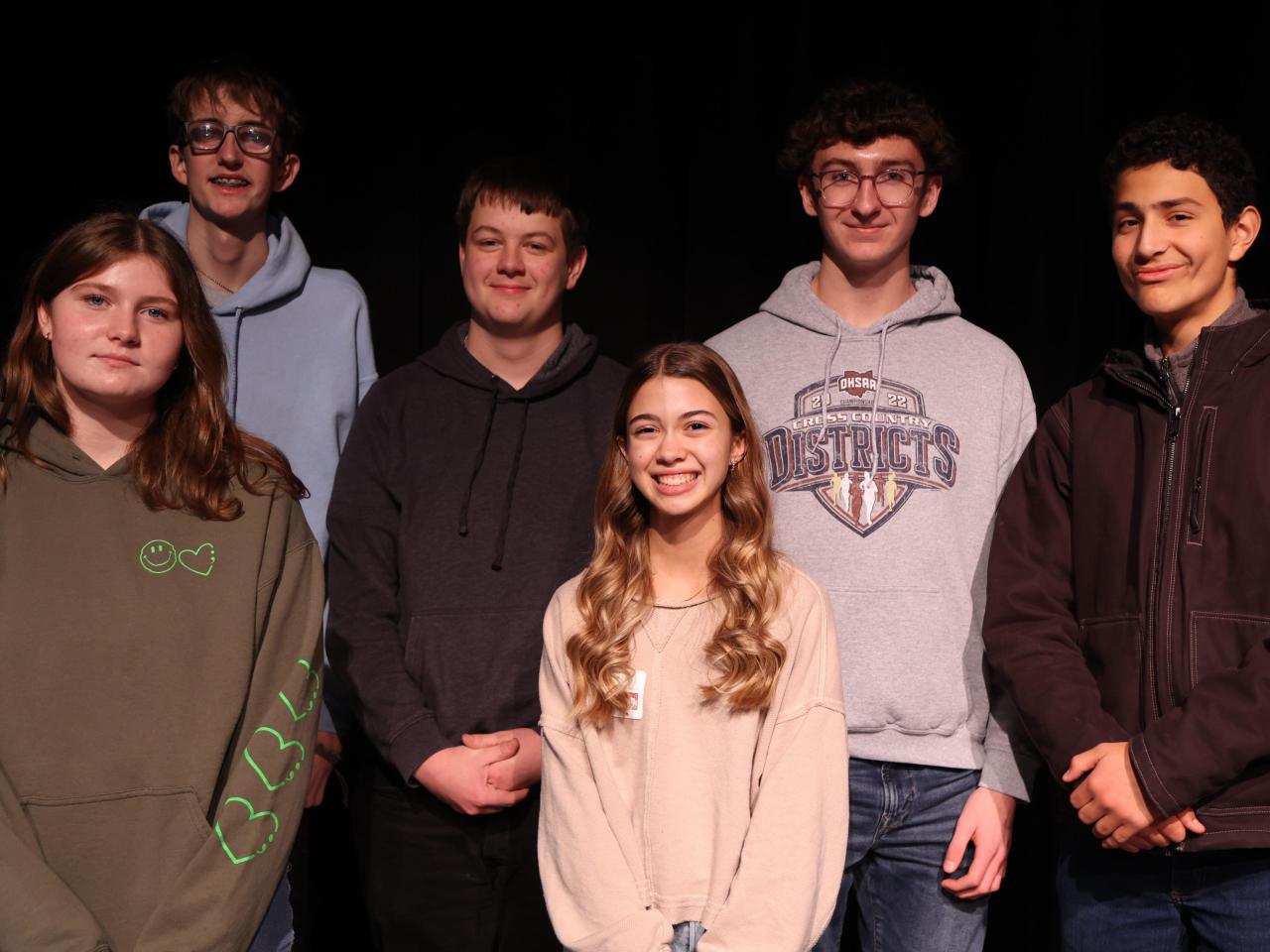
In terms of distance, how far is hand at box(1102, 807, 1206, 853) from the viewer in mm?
1956

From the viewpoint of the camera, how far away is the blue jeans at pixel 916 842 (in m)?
2.26

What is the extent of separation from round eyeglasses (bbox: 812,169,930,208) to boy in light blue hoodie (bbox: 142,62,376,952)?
102cm

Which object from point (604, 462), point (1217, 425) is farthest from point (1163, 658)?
point (604, 462)

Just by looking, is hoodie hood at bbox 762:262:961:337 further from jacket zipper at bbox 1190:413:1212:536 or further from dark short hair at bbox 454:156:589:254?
jacket zipper at bbox 1190:413:1212:536

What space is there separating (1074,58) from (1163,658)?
1614mm

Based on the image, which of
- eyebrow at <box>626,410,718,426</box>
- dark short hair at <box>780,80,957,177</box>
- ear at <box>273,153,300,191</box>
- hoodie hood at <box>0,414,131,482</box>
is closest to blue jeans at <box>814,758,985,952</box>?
eyebrow at <box>626,410,718,426</box>

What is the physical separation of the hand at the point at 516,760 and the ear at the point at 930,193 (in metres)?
1.26

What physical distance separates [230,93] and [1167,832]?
2226 millimetres

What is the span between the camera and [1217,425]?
207cm

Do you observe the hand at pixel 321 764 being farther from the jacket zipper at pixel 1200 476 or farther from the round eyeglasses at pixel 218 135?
the jacket zipper at pixel 1200 476

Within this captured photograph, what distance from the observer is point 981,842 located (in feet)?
7.27

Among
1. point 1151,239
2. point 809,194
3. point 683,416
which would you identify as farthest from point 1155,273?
point 683,416

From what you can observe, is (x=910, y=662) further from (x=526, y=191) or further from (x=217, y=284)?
(x=217, y=284)

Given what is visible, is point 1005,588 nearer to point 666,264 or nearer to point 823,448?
point 823,448
